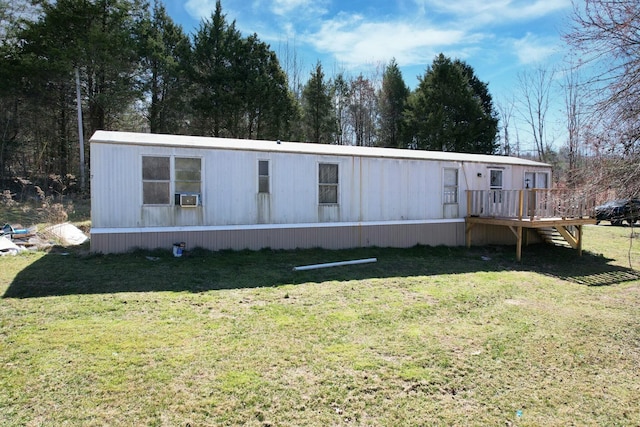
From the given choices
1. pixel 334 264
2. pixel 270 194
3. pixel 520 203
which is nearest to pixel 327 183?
pixel 270 194

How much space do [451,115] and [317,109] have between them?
8.86m

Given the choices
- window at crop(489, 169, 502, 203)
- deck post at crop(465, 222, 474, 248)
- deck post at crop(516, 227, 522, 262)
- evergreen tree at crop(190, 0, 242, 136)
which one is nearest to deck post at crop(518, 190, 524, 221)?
deck post at crop(516, 227, 522, 262)

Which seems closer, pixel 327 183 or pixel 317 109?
pixel 327 183

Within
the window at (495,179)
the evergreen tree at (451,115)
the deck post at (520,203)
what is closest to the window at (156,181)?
the deck post at (520,203)

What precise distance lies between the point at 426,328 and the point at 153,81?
21.0 meters

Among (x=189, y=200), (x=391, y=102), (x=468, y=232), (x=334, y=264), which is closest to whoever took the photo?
(x=334, y=264)

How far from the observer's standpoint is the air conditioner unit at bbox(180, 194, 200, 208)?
831 centimetres

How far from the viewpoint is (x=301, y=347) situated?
13.0 ft

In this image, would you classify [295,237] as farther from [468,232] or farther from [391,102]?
[391,102]

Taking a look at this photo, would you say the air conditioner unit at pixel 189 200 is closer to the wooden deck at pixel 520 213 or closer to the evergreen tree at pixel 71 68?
the wooden deck at pixel 520 213

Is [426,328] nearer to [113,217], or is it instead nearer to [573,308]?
[573,308]

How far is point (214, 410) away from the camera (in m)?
2.81

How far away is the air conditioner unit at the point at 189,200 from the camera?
8.31 metres

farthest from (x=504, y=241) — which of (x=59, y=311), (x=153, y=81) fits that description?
(x=153, y=81)
